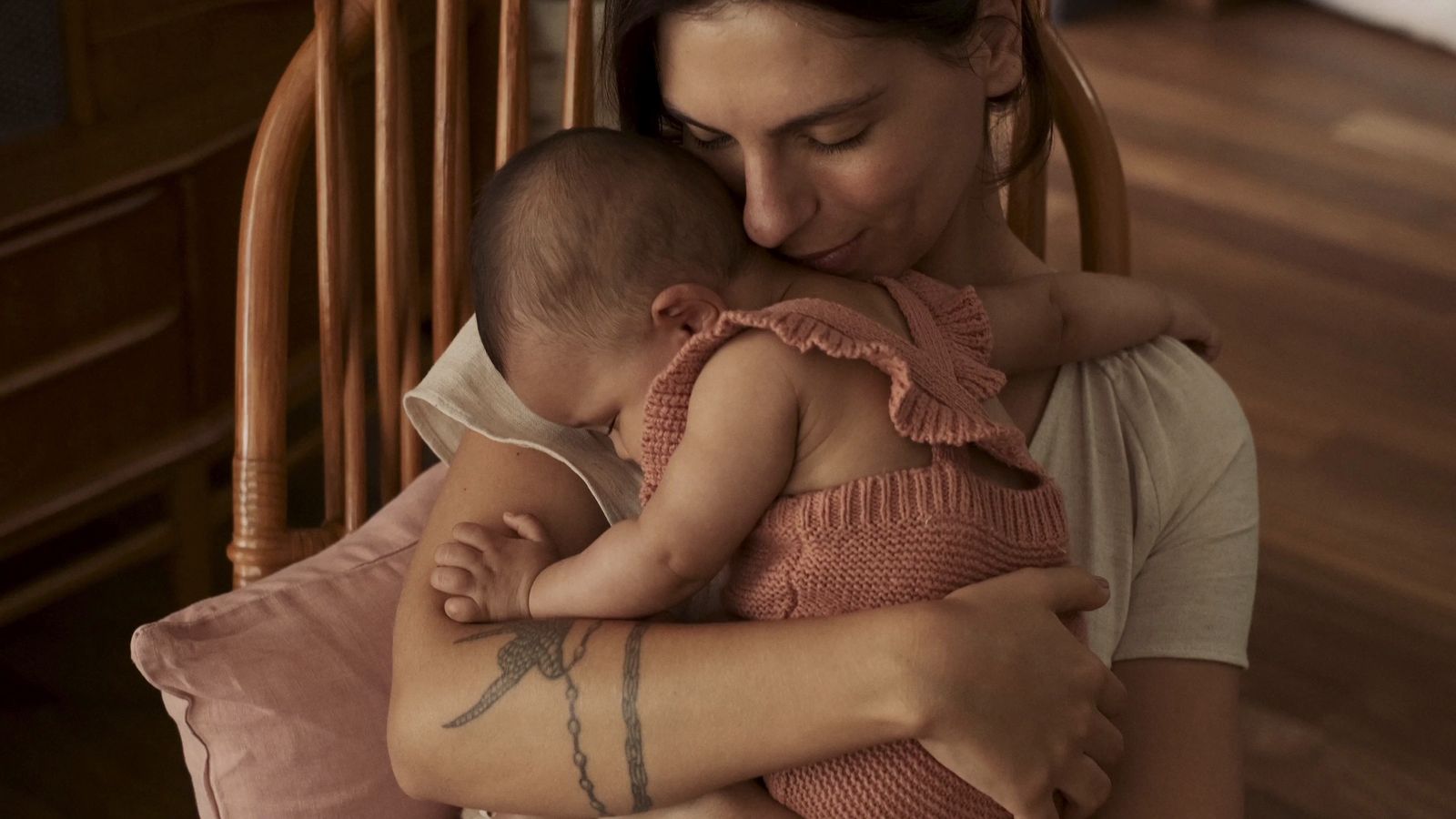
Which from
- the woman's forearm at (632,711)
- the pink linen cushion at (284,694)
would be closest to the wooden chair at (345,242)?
the pink linen cushion at (284,694)

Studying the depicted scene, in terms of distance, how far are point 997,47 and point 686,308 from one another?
15.1 inches

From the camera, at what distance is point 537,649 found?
3.65 ft

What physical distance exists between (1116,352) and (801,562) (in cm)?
52

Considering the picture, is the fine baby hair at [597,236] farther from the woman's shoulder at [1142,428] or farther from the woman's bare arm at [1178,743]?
the woman's bare arm at [1178,743]

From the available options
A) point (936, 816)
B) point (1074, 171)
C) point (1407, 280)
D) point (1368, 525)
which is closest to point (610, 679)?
point (936, 816)

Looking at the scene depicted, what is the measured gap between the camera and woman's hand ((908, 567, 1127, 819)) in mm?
1057

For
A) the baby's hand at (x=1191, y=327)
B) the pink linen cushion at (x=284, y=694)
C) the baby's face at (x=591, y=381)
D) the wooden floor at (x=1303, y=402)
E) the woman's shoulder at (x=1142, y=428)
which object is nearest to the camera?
the baby's face at (x=591, y=381)

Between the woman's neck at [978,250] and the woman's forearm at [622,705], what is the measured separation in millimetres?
461

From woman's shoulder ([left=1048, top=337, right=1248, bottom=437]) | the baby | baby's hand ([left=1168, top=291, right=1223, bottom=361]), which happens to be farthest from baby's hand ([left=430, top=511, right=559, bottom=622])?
baby's hand ([left=1168, top=291, right=1223, bottom=361])

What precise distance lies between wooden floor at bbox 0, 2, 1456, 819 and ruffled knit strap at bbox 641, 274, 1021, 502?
55.1 inches

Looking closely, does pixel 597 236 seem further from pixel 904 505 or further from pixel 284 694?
pixel 284 694

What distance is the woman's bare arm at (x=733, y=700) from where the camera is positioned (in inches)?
41.5

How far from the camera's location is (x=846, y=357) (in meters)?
1.08

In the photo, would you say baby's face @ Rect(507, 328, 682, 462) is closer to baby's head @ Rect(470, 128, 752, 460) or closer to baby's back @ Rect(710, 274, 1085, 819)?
baby's head @ Rect(470, 128, 752, 460)
